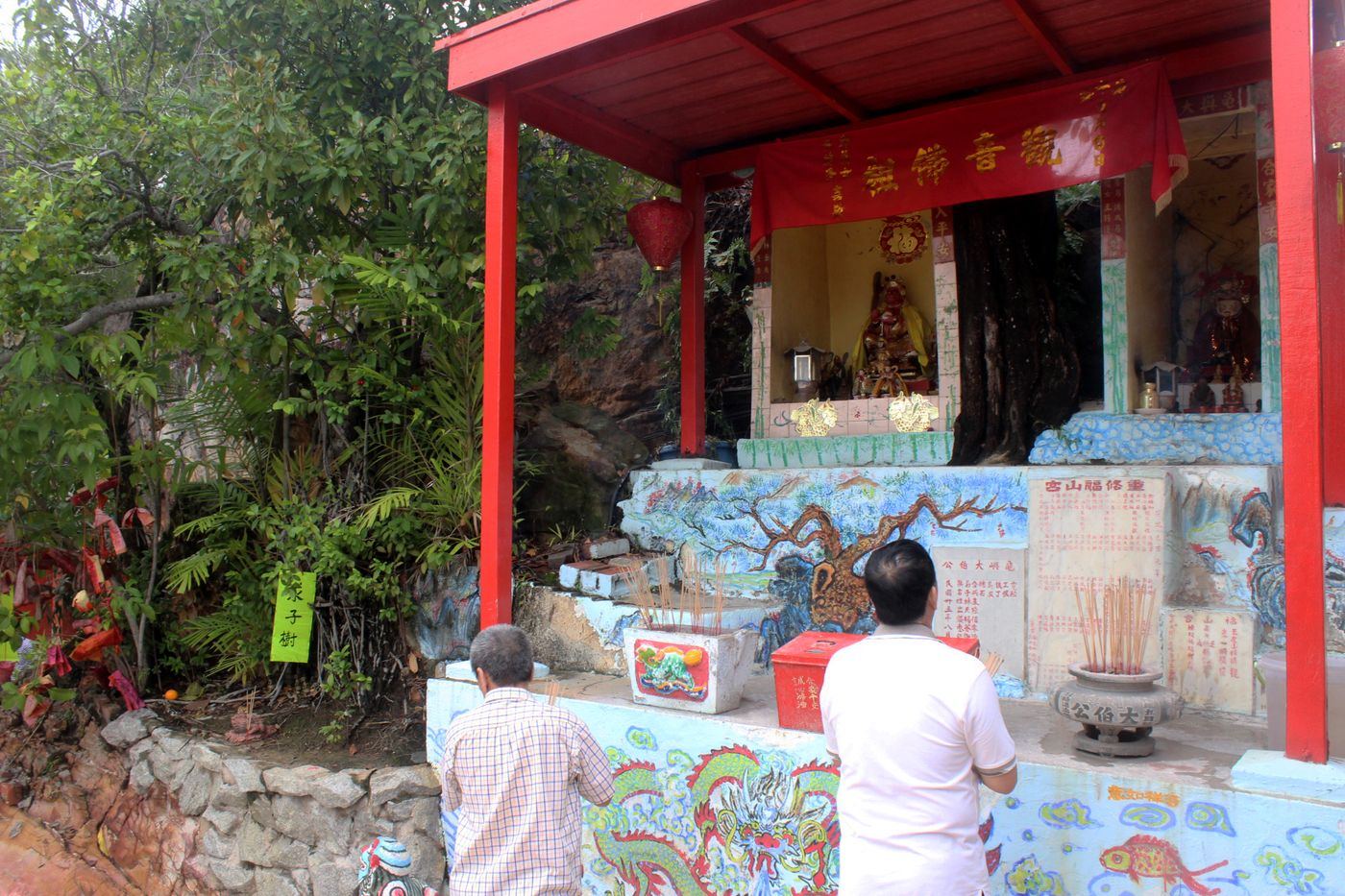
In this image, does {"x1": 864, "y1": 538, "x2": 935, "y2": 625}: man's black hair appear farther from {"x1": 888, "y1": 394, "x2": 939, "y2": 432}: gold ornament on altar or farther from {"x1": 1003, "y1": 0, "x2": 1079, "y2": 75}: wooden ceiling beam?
{"x1": 888, "y1": 394, "x2": 939, "y2": 432}: gold ornament on altar

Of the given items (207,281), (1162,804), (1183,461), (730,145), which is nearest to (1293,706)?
(1162,804)

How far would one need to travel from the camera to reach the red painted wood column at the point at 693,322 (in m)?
6.64

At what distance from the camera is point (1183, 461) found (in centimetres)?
525

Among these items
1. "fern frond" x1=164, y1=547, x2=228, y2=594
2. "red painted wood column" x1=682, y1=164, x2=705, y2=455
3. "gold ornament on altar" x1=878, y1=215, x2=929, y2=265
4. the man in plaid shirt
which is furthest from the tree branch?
"gold ornament on altar" x1=878, y1=215, x2=929, y2=265

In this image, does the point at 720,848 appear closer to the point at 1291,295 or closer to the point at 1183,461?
the point at 1291,295

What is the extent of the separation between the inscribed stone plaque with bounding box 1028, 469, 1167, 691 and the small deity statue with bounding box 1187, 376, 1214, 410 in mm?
1993

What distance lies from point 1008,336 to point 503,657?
171 inches

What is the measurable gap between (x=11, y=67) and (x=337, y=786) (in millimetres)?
4790

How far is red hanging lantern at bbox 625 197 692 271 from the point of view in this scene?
20.3 ft

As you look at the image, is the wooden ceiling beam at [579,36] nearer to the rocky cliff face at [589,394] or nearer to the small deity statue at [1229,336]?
the rocky cliff face at [589,394]

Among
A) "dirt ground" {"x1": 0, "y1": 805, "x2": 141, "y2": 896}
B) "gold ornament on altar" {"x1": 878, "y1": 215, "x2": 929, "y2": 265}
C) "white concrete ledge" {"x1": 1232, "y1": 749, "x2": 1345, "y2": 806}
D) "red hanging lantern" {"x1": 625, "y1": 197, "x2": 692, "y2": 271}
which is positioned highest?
"gold ornament on altar" {"x1": 878, "y1": 215, "x2": 929, "y2": 265}

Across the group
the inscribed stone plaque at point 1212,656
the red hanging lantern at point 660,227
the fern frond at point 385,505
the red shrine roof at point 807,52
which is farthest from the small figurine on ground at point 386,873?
the red hanging lantern at point 660,227

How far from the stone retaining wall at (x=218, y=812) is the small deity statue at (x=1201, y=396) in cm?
485

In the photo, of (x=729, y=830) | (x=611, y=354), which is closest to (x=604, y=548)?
(x=729, y=830)
